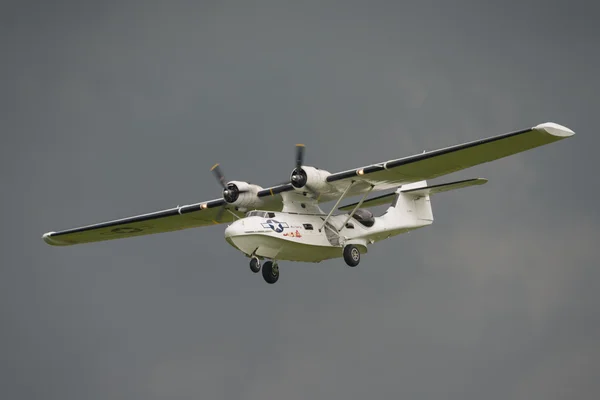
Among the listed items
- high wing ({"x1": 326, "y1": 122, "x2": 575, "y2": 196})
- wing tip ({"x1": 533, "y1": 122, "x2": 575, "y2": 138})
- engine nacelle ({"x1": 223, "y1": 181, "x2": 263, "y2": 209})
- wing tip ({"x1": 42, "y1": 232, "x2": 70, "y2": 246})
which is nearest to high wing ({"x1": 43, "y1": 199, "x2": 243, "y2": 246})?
wing tip ({"x1": 42, "y1": 232, "x2": 70, "y2": 246})

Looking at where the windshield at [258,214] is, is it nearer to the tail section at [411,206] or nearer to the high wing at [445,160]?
the high wing at [445,160]

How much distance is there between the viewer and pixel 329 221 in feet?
115

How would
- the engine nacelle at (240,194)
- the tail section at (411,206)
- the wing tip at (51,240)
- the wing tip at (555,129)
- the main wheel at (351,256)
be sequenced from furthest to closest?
the wing tip at (51,240) → the tail section at (411,206) → the engine nacelle at (240,194) → the main wheel at (351,256) → the wing tip at (555,129)

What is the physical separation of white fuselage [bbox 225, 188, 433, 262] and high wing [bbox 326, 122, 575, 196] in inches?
50.7

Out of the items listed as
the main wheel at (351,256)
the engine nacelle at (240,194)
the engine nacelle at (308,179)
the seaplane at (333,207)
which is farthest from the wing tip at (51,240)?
the main wheel at (351,256)

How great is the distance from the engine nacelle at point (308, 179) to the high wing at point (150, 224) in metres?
3.50

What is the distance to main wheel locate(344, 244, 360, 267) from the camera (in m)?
34.8

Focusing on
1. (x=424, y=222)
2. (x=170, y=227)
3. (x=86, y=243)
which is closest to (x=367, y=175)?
(x=424, y=222)

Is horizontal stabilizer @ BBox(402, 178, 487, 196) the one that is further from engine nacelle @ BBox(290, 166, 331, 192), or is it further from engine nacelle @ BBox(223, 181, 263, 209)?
engine nacelle @ BBox(223, 181, 263, 209)

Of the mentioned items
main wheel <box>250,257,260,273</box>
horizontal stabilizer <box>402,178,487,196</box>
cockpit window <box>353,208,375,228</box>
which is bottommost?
main wheel <box>250,257,260,273</box>

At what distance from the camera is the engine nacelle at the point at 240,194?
36.0 metres

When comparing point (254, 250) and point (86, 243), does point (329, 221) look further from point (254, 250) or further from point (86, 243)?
point (86, 243)

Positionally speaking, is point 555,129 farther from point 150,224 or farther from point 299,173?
point 150,224

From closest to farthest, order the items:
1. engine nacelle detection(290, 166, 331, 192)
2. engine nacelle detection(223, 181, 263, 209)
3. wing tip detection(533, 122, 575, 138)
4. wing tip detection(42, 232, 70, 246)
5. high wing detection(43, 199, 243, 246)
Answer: wing tip detection(533, 122, 575, 138) < engine nacelle detection(290, 166, 331, 192) < engine nacelle detection(223, 181, 263, 209) < high wing detection(43, 199, 243, 246) < wing tip detection(42, 232, 70, 246)
